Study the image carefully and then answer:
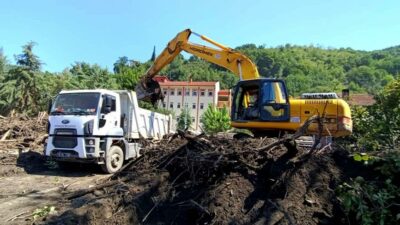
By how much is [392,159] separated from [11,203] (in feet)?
23.3

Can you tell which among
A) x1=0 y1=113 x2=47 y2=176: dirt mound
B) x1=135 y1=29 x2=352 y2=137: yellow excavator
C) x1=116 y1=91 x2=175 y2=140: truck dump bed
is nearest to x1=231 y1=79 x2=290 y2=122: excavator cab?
x1=135 y1=29 x2=352 y2=137: yellow excavator

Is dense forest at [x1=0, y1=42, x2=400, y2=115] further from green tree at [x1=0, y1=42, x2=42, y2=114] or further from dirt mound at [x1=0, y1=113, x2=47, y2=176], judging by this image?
dirt mound at [x1=0, y1=113, x2=47, y2=176]

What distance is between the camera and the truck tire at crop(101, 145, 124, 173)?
1227 cm

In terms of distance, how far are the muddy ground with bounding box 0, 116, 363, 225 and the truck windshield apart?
12.9 ft

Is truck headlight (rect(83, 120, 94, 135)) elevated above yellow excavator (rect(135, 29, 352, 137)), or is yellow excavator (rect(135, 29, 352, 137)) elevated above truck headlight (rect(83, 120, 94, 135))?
yellow excavator (rect(135, 29, 352, 137))

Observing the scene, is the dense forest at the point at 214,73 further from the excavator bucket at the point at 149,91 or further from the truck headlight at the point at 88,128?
the truck headlight at the point at 88,128

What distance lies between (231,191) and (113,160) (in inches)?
287

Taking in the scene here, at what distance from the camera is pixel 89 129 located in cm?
1174

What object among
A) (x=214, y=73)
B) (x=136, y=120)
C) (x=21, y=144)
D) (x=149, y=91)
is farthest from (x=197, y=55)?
(x=214, y=73)

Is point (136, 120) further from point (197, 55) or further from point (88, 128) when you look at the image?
point (197, 55)

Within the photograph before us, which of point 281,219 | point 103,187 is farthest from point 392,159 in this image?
point 103,187

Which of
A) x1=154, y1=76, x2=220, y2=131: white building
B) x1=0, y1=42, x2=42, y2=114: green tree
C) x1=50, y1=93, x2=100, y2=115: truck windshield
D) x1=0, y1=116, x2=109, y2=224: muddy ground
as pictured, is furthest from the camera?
x1=154, y1=76, x2=220, y2=131: white building

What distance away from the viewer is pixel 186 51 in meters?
15.1

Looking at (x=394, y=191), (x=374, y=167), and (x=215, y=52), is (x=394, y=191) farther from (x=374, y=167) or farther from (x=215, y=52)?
(x=215, y=52)
